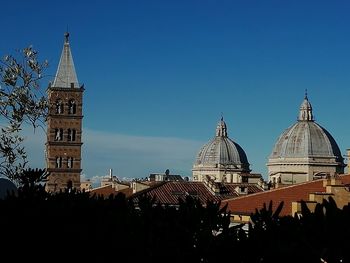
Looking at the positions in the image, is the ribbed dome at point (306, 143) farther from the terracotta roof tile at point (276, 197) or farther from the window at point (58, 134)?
the terracotta roof tile at point (276, 197)

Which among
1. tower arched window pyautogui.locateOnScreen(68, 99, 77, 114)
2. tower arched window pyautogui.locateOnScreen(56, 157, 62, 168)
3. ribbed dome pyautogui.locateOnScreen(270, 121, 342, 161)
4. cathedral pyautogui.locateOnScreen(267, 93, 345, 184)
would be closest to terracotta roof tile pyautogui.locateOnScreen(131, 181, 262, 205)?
tower arched window pyautogui.locateOnScreen(56, 157, 62, 168)

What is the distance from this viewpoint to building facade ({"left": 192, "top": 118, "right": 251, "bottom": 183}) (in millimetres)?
86875

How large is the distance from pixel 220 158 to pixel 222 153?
2.72 ft

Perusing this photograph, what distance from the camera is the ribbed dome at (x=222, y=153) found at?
8788 centimetres

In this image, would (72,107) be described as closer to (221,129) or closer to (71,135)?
(71,135)

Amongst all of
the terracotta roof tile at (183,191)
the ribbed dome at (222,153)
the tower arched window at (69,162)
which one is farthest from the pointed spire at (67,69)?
the ribbed dome at (222,153)

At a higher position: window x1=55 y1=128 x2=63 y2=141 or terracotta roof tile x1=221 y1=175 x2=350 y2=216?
window x1=55 y1=128 x2=63 y2=141

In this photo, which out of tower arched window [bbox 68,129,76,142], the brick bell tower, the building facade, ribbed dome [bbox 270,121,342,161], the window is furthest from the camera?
the building facade

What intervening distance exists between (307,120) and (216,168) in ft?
45.0

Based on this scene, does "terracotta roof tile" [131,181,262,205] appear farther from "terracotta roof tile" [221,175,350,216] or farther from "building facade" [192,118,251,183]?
→ "building facade" [192,118,251,183]

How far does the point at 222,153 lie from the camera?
289 ft

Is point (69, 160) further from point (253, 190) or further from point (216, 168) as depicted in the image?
point (216, 168)

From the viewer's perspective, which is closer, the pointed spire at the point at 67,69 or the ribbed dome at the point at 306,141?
the pointed spire at the point at 67,69

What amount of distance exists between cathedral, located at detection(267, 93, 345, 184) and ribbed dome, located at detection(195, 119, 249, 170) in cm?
983
